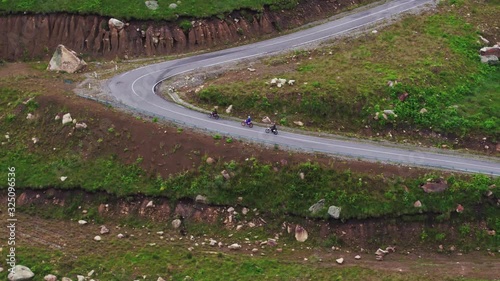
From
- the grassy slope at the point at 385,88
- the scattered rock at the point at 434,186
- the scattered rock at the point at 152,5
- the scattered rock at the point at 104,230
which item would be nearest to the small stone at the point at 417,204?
the scattered rock at the point at 434,186

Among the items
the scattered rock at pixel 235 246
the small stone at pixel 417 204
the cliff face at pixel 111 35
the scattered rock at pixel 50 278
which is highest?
the cliff face at pixel 111 35

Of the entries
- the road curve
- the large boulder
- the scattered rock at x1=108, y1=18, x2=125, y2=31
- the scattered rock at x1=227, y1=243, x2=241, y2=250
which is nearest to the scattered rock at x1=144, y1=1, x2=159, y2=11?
the scattered rock at x1=108, y1=18, x2=125, y2=31

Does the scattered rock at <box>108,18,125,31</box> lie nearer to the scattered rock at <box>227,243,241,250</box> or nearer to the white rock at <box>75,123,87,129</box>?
the white rock at <box>75,123,87,129</box>

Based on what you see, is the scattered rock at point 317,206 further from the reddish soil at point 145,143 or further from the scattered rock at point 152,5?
the scattered rock at point 152,5

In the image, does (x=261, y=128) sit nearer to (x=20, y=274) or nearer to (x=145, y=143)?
(x=145, y=143)

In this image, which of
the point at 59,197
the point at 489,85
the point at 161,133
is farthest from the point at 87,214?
the point at 489,85
